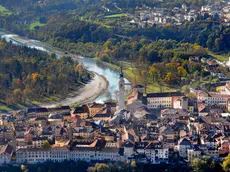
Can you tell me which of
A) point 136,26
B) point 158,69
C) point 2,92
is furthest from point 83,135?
point 136,26

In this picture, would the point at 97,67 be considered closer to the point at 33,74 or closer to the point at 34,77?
the point at 33,74

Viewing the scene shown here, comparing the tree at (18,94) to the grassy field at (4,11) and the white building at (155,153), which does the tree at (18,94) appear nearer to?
the white building at (155,153)

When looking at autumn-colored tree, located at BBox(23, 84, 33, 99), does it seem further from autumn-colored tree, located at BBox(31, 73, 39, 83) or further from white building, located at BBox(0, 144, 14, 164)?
white building, located at BBox(0, 144, 14, 164)

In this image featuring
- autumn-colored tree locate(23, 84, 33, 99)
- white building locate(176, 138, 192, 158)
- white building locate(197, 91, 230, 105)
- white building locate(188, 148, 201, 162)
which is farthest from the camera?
autumn-colored tree locate(23, 84, 33, 99)

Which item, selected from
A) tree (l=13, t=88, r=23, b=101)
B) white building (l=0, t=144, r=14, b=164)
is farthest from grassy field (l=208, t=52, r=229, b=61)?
white building (l=0, t=144, r=14, b=164)

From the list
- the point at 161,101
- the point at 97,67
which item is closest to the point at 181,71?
the point at 97,67

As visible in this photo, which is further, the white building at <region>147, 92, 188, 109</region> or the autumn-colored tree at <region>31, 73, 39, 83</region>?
the autumn-colored tree at <region>31, 73, 39, 83</region>
